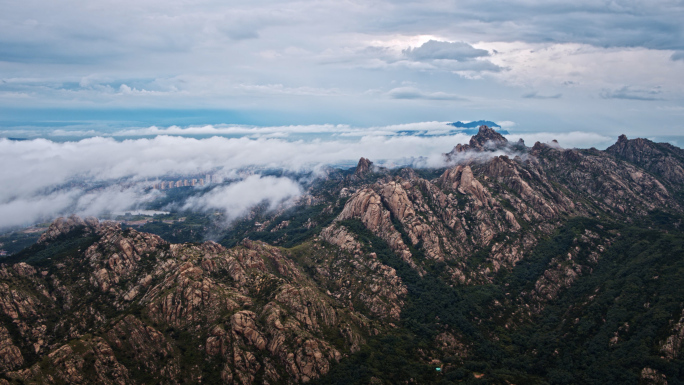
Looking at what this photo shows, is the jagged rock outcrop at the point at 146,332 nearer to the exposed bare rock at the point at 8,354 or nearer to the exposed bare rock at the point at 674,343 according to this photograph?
the exposed bare rock at the point at 8,354

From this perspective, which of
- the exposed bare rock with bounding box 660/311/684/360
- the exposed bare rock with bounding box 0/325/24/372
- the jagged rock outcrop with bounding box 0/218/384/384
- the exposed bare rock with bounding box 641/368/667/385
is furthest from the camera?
the exposed bare rock with bounding box 660/311/684/360

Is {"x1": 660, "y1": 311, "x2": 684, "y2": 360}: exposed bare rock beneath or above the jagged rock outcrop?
beneath

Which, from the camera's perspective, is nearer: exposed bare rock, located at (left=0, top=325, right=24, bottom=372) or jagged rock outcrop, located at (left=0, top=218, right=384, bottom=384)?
exposed bare rock, located at (left=0, top=325, right=24, bottom=372)

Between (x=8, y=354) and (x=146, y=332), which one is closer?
(x=8, y=354)

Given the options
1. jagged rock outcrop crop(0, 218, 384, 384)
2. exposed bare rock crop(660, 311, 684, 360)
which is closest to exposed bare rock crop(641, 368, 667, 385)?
exposed bare rock crop(660, 311, 684, 360)

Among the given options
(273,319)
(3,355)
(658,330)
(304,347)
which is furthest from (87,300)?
(658,330)

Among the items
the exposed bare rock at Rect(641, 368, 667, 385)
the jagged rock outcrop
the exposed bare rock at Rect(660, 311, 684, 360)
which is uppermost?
the jagged rock outcrop

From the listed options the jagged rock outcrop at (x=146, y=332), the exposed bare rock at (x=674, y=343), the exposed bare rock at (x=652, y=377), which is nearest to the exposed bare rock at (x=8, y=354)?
the jagged rock outcrop at (x=146, y=332)

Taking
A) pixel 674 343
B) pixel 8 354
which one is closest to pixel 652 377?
pixel 674 343

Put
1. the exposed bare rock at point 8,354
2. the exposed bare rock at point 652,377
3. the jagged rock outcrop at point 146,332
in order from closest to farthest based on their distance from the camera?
the exposed bare rock at point 8,354
the jagged rock outcrop at point 146,332
the exposed bare rock at point 652,377

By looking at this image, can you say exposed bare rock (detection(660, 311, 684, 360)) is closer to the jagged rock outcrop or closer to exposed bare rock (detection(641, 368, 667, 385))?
exposed bare rock (detection(641, 368, 667, 385))

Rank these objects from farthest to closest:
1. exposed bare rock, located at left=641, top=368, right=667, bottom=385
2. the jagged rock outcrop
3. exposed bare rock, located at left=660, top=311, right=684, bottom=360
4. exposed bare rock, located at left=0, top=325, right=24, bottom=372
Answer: exposed bare rock, located at left=660, top=311, right=684, bottom=360 → exposed bare rock, located at left=641, top=368, right=667, bottom=385 → the jagged rock outcrop → exposed bare rock, located at left=0, top=325, right=24, bottom=372

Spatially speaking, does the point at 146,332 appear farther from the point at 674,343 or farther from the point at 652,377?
the point at 674,343
